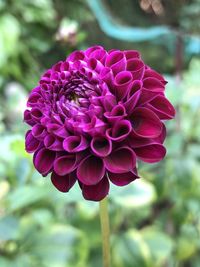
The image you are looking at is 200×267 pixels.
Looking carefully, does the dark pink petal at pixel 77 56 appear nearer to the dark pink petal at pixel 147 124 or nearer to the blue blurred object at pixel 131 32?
the dark pink petal at pixel 147 124

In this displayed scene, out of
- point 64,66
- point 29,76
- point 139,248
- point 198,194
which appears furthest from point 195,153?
point 29,76

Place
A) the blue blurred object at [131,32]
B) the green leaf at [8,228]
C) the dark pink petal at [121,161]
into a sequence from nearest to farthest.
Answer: the dark pink petal at [121,161]
the green leaf at [8,228]
the blue blurred object at [131,32]

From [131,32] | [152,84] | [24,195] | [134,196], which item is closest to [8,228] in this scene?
[24,195]

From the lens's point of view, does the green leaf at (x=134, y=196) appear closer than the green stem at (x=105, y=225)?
No

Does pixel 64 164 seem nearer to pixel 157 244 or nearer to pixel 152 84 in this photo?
pixel 152 84

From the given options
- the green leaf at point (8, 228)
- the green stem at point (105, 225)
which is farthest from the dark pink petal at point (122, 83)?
the green leaf at point (8, 228)

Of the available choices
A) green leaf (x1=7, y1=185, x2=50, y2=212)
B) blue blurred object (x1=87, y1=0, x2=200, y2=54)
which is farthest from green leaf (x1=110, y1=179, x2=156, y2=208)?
blue blurred object (x1=87, y1=0, x2=200, y2=54)

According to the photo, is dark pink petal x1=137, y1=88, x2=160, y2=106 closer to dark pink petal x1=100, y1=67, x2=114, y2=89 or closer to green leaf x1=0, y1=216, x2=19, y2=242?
dark pink petal x1=100, y1=67, x2=114, y2=89
